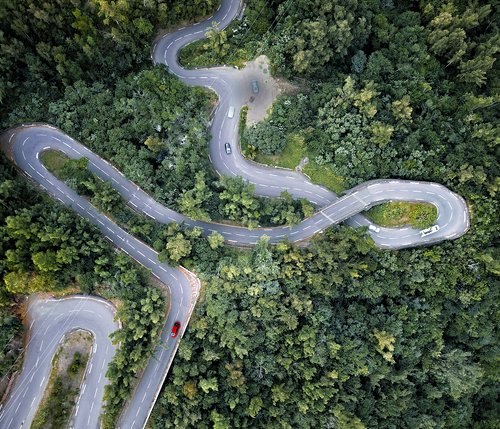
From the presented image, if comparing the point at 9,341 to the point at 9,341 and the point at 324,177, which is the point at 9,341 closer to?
the point at 9,341

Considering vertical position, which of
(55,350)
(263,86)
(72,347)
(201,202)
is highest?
(263,86)

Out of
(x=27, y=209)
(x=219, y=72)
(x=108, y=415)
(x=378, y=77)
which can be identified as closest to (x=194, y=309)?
(x=108, y=415)

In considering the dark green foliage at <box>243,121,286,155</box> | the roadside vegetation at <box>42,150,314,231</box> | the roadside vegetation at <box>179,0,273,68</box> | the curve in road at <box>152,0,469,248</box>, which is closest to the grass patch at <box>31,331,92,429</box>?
the roadside vegetation at <box>42,150,314,231</box>

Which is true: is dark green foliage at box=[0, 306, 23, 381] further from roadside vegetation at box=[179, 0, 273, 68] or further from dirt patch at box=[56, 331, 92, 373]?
roadside vegetation at box=[179, 0, 273, 68]

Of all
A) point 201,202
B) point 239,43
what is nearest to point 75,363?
point 201,202

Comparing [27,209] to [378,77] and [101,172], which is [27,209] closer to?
[101,172]

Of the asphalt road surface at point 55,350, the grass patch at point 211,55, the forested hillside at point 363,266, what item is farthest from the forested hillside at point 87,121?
the forested hillside at point 363,266
